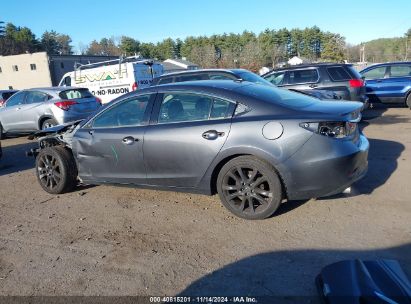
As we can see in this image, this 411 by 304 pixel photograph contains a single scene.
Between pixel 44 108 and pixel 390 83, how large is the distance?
10.9 meters

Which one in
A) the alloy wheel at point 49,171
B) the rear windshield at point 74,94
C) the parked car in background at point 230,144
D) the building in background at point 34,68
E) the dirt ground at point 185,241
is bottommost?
the dirt ground at point 185,241

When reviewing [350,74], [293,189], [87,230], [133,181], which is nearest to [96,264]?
[87,230]

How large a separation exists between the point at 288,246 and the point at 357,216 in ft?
3.43

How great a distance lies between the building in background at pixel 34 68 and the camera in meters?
48.1

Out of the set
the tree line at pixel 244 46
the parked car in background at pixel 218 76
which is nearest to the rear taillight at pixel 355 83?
the parked car in background at pixel 218 76

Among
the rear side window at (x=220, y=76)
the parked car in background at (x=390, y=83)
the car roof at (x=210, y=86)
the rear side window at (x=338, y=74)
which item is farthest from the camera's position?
the parked car in background at (x=390, y=83)

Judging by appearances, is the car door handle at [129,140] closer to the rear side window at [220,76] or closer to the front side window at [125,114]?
the front side window at [125,114]

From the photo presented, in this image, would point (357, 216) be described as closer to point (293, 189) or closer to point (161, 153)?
point (293, 189)

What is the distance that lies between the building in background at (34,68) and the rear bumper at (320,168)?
48.5 metres

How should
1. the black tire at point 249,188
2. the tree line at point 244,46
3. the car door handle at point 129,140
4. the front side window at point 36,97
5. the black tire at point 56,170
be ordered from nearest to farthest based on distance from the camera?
the black tire at point 249,188 → the car door handle at point 129,140 → the black tire at point 56,170 → the front side window at point 36,97 → the tree line at point 244,46

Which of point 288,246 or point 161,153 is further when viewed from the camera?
point 161,153

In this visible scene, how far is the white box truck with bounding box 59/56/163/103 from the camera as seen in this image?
1661 cm

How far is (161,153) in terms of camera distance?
183 inches

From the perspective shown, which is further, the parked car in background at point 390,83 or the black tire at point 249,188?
the parked car in background at point 390,83
